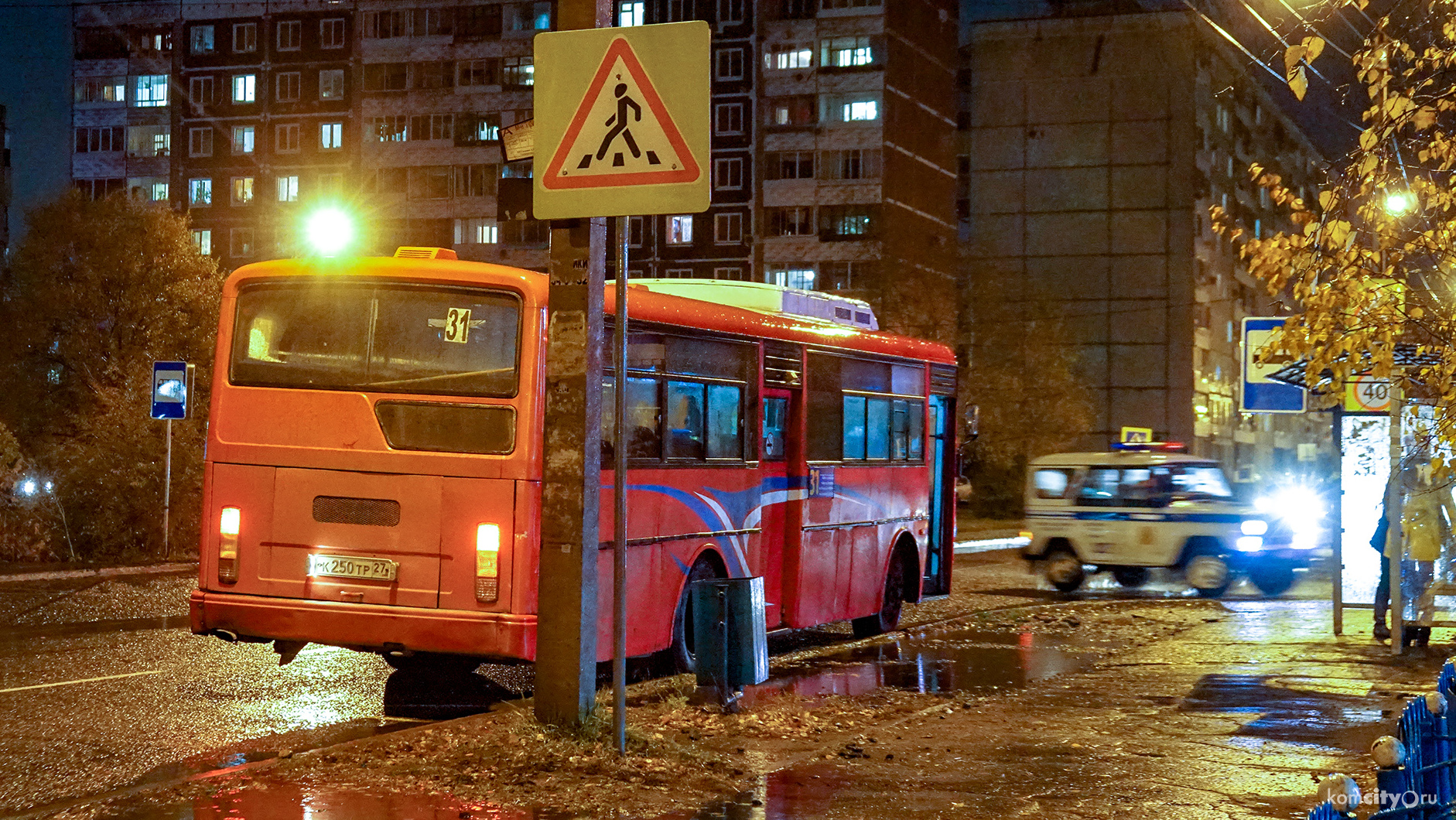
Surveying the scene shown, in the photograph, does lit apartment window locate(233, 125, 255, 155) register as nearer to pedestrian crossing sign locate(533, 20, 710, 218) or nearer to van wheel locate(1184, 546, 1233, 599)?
van wheel locate(1184, 546, 1233, 599)

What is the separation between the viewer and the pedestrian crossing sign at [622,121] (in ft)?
26.8

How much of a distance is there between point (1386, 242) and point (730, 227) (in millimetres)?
67561

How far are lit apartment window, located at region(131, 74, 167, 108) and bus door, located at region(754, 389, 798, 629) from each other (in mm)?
77837

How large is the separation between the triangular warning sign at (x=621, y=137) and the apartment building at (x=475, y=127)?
53.6 m

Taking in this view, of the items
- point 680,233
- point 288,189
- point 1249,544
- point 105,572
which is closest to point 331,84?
point 288,189

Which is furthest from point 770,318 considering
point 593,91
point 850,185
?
point 850,185

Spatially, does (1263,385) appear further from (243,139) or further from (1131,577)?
(243,139)

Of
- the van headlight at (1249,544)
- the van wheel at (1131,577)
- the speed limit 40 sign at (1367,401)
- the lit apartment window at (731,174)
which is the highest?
the lit apartment window at (731,174)

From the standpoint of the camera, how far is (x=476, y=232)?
7925 cm

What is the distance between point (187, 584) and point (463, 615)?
11482 millimetres

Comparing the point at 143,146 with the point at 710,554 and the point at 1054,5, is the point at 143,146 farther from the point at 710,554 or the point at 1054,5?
the point at 710,554

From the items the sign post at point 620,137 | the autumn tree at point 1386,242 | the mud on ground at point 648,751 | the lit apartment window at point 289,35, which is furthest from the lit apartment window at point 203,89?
the autumn tree at point 1386,242

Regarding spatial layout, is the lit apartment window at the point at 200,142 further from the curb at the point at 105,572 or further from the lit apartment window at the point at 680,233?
the curb at the point at 105,572

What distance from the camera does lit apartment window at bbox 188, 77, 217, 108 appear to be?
8444cm
